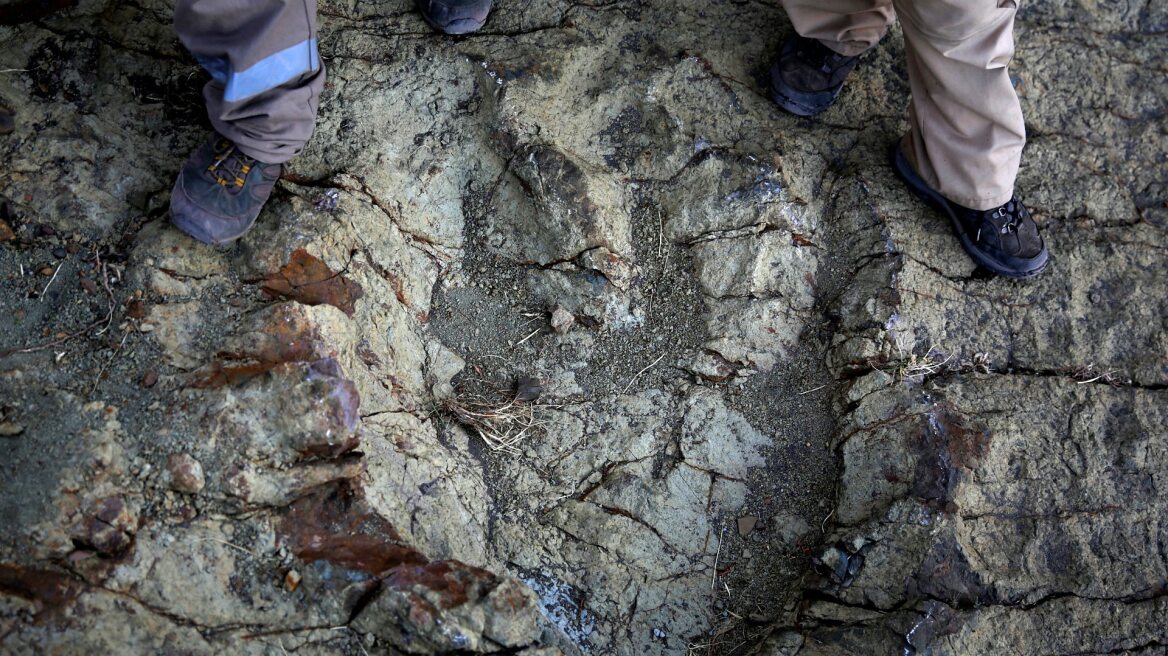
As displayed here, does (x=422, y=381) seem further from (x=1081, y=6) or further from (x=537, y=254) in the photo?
(x=1081, y=6)

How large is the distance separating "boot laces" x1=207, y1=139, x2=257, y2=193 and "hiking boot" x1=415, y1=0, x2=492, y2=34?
31.6 inches

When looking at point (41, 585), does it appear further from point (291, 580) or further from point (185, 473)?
point (291, 580)

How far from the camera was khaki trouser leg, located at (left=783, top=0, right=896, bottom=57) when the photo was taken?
2.58 metres

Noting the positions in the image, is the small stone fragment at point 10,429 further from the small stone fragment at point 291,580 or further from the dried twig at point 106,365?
the small stone fragment at point 291,580

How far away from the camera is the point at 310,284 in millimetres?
2295

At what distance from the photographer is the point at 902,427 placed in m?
2.40

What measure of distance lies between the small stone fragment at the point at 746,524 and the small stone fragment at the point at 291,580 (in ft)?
3.91

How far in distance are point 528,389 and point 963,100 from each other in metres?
1.48

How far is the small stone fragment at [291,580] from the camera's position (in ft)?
6.51

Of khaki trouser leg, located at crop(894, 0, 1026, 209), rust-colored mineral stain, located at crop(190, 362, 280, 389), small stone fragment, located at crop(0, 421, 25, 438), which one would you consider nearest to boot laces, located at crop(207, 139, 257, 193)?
rust-colored mineral stain, located at crop(190, 362, 280, 389)

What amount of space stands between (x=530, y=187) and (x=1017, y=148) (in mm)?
1426

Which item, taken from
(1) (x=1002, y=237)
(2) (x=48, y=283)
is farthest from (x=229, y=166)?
(1) (x=1002, y=237)

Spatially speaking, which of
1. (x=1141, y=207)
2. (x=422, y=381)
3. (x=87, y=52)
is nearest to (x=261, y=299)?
(x=422, y=381)

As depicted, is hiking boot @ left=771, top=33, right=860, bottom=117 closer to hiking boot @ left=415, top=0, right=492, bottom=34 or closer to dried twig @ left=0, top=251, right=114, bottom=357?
hiking boot @ left=415, top=0, right=492, bottom=34
